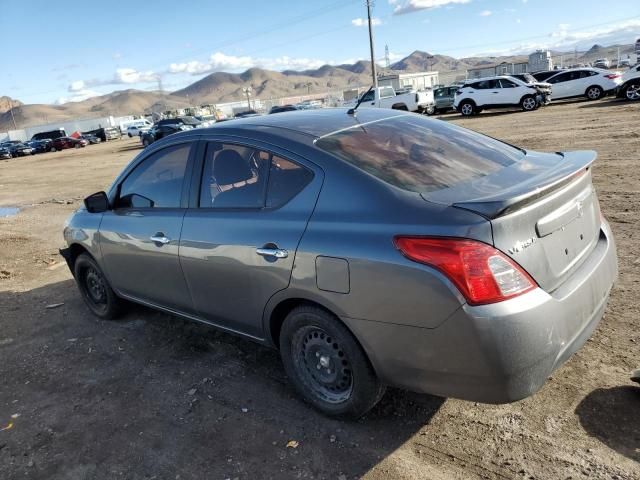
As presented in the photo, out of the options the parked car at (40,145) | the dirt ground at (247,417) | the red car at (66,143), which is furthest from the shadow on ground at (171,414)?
the parked car at (40,145)

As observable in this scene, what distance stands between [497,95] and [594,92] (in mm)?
4460

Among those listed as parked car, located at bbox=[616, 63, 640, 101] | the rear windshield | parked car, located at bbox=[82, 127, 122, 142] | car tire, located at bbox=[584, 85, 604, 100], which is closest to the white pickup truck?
car tire, located at bbox=[584, 85, 604, 100]

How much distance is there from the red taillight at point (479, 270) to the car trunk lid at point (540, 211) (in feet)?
0.21

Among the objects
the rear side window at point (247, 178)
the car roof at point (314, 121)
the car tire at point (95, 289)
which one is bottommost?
the car tire at point (95, 289)

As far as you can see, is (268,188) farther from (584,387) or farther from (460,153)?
(584,387)

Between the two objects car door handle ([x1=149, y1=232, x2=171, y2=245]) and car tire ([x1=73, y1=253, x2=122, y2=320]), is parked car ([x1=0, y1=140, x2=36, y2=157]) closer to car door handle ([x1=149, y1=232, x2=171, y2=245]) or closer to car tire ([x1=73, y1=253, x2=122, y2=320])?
car tire ([x1=73, y1=253, x2=122, y2=320])

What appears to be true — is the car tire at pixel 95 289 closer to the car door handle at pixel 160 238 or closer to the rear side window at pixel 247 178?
the car door handle at pixel 160 238

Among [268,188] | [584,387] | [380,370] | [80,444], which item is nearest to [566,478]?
[584,387]

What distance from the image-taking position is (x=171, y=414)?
332 cm

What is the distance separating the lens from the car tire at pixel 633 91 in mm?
20016

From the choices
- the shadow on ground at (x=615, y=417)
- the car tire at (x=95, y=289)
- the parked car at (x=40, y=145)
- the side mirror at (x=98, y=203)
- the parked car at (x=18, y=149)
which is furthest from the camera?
the parked car at (x=40, y=145)

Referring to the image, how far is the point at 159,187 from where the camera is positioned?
12.9ft

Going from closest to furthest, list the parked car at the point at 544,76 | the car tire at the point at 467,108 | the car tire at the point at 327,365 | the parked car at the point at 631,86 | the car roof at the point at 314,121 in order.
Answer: the car tire at the point at 327,365 < the car roof at the point at 314,121 < the parked car at the point at 631,86 < the car tire at the point at 467,108 < the parked car at the point at 544,76

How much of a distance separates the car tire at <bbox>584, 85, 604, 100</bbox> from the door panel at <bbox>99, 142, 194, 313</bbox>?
25441 mm
